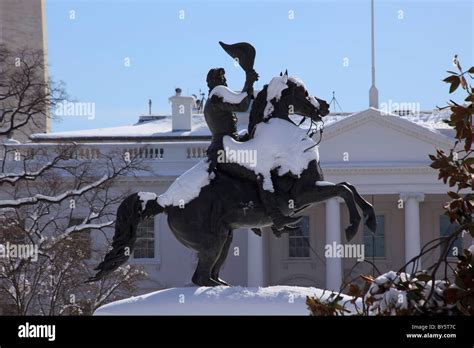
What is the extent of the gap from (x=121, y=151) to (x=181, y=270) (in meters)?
7.55

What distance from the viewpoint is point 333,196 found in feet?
42.6

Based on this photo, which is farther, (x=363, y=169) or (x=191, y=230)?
(x=363, y=169)

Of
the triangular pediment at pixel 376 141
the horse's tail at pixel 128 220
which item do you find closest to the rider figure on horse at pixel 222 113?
the horse's tail at pixel 128 220

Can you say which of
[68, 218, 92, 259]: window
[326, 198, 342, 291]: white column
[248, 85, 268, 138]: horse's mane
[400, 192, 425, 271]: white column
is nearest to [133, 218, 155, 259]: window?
[326, 198, 342, 291]: white column

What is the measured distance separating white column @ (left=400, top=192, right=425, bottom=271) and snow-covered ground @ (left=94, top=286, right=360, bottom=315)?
37649mm

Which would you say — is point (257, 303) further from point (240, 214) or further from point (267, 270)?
point (267, 270)

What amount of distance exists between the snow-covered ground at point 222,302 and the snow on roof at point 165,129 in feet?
121

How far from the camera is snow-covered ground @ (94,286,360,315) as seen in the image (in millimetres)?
12609

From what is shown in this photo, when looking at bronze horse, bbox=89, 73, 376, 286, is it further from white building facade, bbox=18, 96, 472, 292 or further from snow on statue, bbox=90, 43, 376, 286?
white building facade, bbox=18, 96, 472, 292

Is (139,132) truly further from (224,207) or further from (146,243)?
(224,207)
